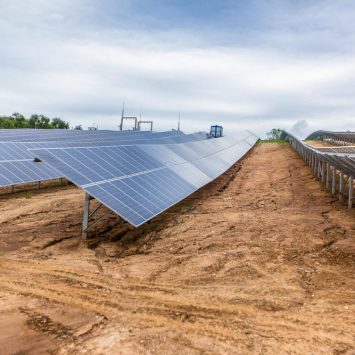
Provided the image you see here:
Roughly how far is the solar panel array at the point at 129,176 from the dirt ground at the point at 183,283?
133 centimetres

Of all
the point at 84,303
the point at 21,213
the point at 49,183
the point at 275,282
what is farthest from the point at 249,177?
Answer: the point at 84,303

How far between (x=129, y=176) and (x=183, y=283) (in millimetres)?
8013

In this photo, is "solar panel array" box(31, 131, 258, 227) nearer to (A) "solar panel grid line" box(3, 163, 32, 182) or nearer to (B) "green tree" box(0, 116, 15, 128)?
(A) "solar panel grid line" box(3, 163, 32, 182)

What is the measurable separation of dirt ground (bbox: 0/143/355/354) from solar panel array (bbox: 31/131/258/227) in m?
1.33

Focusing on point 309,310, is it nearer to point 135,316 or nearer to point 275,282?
point 275,282

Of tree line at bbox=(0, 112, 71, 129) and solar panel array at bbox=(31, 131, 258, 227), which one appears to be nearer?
solar panel array at bbox=(31, 131, 258, 227)

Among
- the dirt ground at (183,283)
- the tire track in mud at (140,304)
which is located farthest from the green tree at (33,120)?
the tire track in mud at (140,304)

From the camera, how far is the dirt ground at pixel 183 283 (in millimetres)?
7723

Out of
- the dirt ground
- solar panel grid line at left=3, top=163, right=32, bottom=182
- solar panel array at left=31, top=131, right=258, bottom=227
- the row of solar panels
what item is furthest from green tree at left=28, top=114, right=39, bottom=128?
the row of solar panels

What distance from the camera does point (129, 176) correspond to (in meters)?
17.7

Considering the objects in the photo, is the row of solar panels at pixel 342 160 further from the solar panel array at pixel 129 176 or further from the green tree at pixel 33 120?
the green tree at pixel 33 120

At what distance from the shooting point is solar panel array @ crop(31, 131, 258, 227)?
1406 cm

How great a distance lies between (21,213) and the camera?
749 inches

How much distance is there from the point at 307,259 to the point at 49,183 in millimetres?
23301
